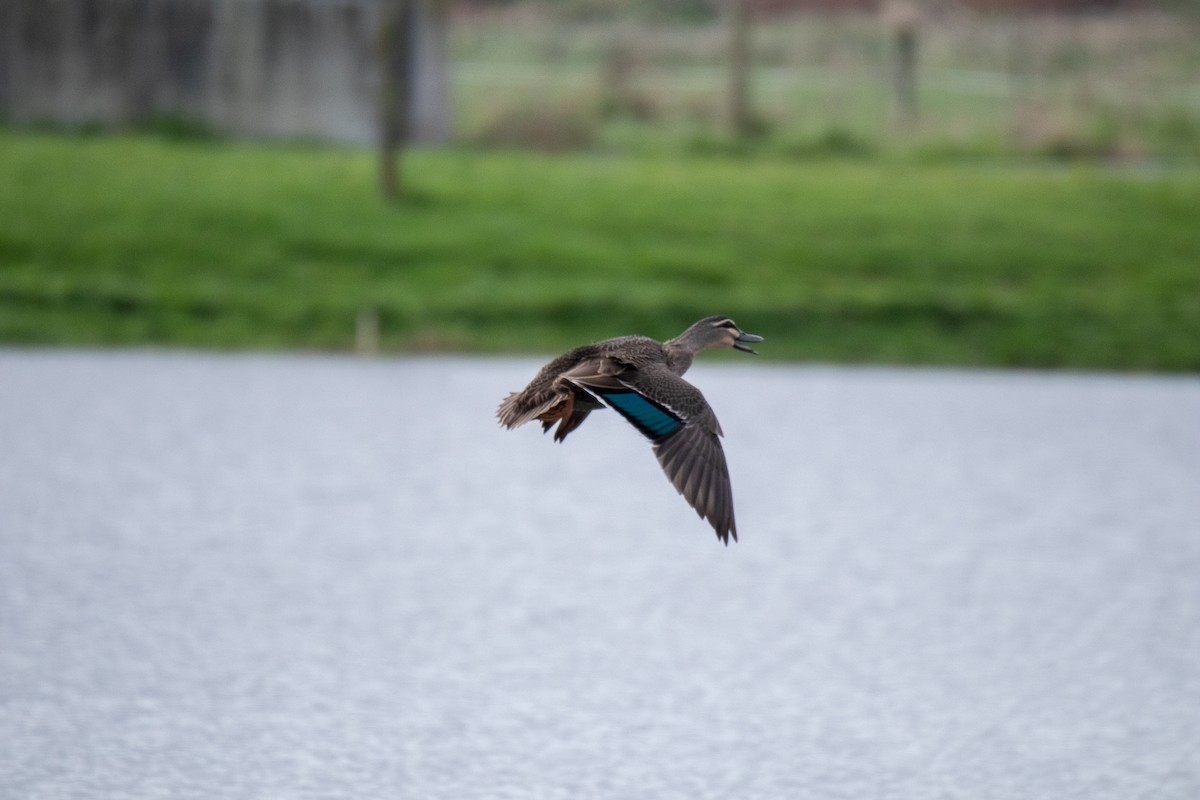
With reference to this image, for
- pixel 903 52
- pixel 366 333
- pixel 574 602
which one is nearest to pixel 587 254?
pixel 366 333

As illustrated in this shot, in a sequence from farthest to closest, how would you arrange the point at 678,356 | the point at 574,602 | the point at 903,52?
the point at 903,52, the point at 574,602, the point at 678,356

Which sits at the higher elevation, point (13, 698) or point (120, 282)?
point (120, 282)

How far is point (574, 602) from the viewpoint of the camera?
30.2 ft

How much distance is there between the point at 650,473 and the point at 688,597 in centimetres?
379

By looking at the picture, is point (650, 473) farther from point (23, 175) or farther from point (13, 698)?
point (23, 175)

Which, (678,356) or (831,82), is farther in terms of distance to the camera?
(831,82)

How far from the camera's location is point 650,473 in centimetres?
1327

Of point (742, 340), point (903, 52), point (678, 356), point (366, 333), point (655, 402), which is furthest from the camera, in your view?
point (903, 52)

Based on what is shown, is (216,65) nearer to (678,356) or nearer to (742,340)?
(742,340)

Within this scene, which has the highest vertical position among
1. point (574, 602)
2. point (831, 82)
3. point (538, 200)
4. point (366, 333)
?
point (831, 82)

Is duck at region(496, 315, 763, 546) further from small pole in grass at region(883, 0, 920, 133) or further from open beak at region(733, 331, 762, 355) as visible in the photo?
small pole in grass at region(883, 0, 920, 133)

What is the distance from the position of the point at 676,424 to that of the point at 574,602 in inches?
163

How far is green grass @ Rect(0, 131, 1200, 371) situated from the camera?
17047 millimetres

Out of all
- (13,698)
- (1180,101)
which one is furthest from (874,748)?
(1180,101)
